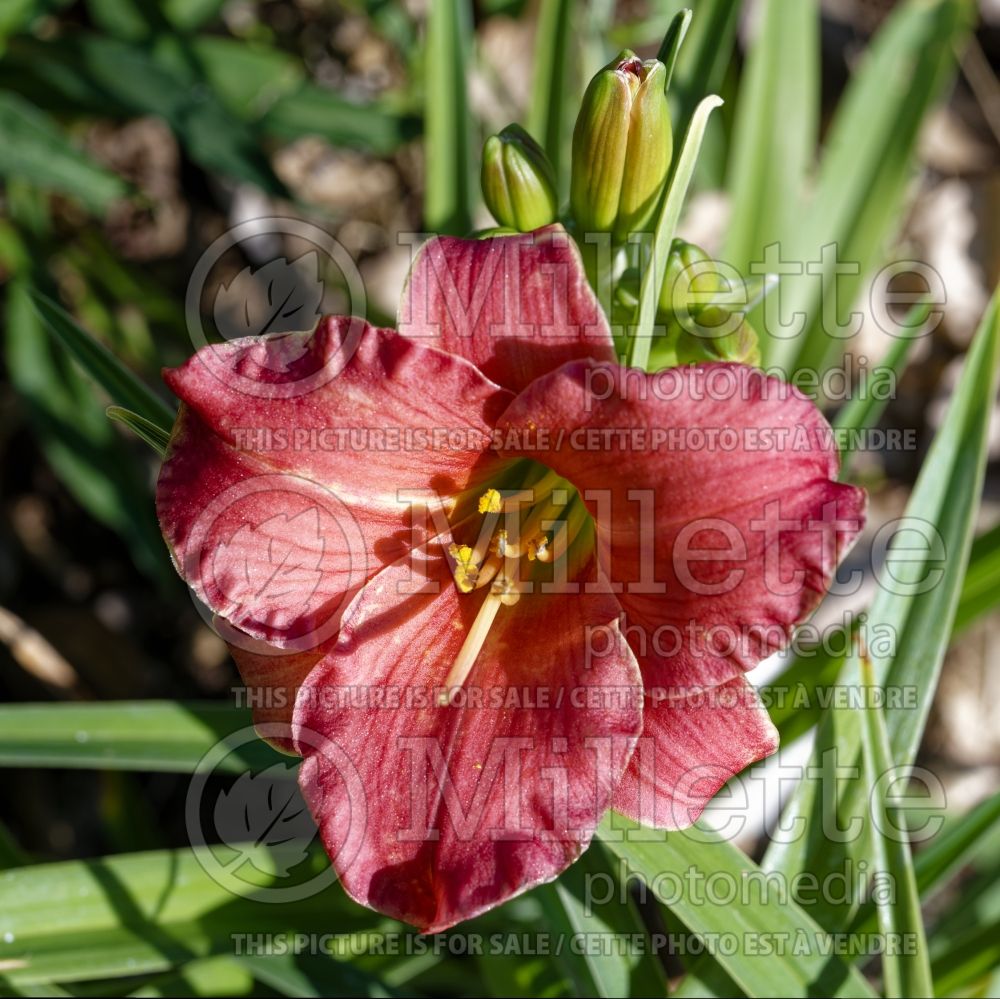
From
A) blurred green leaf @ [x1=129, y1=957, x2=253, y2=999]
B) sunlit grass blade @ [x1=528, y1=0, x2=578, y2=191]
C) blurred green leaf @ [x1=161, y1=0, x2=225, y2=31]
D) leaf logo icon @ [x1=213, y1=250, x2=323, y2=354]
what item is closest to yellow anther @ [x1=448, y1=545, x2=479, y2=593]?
blurred green leaf @ [x1=129, y1=957, x2=253, y2=999]

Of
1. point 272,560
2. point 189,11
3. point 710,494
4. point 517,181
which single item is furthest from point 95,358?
point 189,11

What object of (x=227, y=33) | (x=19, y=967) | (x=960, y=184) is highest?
(x=227, y=33)

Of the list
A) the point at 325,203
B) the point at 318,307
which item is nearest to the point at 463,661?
the point at 318,307

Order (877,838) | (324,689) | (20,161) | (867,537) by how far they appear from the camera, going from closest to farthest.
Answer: (324,689) < (877,838) < (20,161) < (867,537)

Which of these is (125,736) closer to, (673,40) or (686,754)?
(686,754)

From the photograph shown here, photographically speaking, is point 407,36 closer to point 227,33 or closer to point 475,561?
point 227,33

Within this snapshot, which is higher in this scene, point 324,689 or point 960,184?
point 960,184
